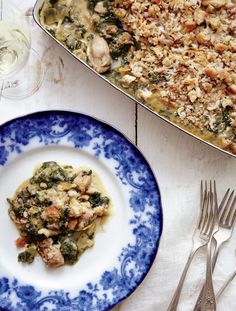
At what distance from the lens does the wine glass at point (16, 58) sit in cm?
175

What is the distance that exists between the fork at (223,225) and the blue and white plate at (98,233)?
212 millimetres

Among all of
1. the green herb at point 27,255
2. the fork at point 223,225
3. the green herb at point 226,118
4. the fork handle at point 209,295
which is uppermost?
the green herb at point 226,118

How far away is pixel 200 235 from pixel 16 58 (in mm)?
866

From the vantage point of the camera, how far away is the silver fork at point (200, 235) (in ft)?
5.71

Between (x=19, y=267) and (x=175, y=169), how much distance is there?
623 millimetres

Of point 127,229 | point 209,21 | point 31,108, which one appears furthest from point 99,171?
point 209,21

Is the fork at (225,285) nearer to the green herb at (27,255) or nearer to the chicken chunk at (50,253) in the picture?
the chicken chunk at (50,253)

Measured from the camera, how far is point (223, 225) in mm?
1746

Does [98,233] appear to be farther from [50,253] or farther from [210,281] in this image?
[210,281]

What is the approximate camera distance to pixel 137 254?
1.70 metres

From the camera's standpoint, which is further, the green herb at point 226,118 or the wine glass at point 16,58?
the wine glass at point 16,58

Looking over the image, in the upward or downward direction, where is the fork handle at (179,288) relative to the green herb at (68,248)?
downward

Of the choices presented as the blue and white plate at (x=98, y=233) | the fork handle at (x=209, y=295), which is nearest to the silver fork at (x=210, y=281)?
the fork handle at (x=209, y=295)

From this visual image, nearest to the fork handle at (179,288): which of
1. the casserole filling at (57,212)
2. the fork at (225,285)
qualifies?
the fork at (225,285)
